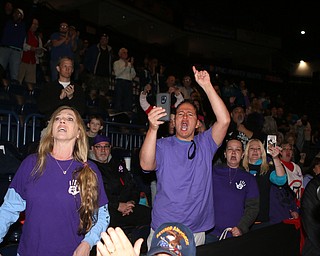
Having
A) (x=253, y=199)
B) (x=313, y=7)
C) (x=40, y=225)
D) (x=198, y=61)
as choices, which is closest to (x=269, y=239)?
(x=253, y=199)

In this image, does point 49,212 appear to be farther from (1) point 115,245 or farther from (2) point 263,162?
(2) point 263,162

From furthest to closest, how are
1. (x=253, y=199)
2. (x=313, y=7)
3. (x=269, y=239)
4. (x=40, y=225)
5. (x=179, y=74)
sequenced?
(x=313, y=7) → (x=179, y=74) → (x=253, y=199) → (x=269, y=239) → (x=40, y=225)

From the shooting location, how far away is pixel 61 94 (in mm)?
5691

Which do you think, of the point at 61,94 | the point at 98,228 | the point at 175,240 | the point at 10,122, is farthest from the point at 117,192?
the point at 175,240

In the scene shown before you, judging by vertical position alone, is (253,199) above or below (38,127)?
below

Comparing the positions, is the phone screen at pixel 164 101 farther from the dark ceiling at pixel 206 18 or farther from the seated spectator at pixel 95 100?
the dark ceiling at pixel 206 18

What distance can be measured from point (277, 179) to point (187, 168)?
1.73 metres

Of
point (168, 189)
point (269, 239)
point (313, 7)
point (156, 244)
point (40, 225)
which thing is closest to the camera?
point (156, 244)

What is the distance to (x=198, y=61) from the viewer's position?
23.8 m

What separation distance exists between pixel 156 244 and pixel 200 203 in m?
1.29

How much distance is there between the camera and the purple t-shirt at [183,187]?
357 cm

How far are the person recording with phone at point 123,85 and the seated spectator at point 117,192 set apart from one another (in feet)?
13.1

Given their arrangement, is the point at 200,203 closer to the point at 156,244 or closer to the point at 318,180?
the point at 318,180

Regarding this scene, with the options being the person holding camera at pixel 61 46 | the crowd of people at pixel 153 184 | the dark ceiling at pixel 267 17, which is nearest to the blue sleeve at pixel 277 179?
the crowd of people at pixel 153 184
